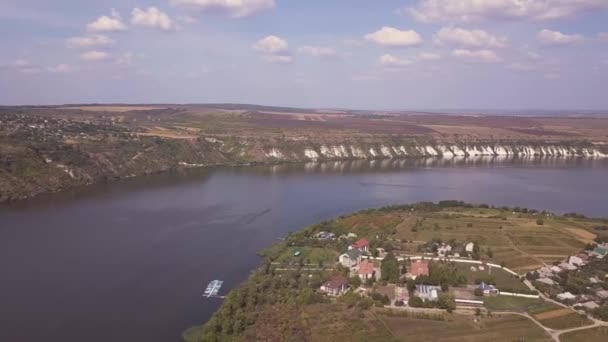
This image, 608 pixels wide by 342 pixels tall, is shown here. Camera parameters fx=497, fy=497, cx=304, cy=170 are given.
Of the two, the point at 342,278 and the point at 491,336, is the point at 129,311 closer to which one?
the point at 342,278

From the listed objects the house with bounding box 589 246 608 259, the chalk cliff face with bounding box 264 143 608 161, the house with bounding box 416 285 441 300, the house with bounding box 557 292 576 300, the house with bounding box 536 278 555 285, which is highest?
the chalk cliff face with bounding box 264 143 608 161

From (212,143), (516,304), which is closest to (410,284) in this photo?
(516,304)

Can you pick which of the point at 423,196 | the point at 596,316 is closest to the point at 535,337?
the point at 596,316

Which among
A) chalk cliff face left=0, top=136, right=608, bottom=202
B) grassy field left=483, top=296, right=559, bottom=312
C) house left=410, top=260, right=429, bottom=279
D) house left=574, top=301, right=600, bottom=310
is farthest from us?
chalk cliff face left=0, top=136, right=608, bottom=202

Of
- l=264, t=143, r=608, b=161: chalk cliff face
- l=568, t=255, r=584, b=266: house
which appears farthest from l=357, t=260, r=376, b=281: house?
l=264, t=143, r=608, b=161: chalk cliff face

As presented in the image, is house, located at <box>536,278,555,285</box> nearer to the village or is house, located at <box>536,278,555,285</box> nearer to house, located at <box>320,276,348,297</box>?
the village
